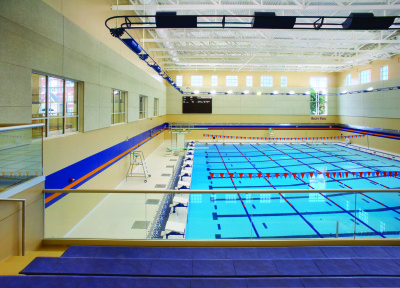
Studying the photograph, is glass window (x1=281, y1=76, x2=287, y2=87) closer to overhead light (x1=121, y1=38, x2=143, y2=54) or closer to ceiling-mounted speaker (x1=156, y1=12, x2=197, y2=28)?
overhead light (x1=121, y1=38, x2=143, y2=54)

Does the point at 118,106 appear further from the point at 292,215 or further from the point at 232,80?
the point at 232,80

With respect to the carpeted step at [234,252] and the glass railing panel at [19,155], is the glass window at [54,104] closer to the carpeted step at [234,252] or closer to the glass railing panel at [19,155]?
the glass railing panel at [19,155]

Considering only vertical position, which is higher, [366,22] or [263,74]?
[263,74]

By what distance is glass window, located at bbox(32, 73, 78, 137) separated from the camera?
14.4ft

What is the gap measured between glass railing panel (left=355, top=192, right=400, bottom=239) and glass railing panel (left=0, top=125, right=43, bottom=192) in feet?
14.2

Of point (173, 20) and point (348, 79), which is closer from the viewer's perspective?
point (173, 20)

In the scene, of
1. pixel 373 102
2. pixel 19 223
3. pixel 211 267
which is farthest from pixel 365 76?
pixel 19 223

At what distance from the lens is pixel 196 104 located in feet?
66.1

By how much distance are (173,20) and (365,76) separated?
1683cm

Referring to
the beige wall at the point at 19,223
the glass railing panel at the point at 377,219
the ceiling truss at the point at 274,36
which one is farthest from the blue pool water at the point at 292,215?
the ceiling truss at the point at 274,36

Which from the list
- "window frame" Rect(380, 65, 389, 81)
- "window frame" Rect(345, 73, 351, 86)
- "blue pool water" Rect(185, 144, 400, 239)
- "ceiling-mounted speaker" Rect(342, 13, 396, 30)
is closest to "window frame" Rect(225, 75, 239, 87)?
"window frame" Rect(345, 73, 351, 86)

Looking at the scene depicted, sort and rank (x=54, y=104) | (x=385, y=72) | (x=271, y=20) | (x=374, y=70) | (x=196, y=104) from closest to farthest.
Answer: (x=54, y=104) < (x=271, y=20) < (x=385, y=72) < (x=374, y=70) < (x=196, y=104)

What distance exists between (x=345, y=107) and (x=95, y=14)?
18.9 meters

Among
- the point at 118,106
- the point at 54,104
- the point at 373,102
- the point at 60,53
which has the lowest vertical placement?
the point at 54,104
